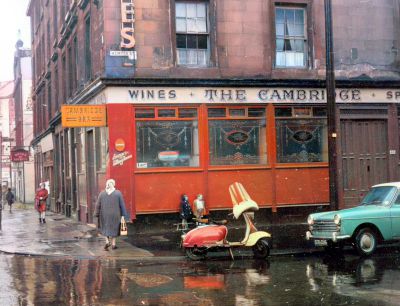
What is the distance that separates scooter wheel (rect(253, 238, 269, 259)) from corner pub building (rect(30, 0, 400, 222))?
5628 millimetres

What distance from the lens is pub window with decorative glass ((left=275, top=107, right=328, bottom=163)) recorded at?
18688 millimetres

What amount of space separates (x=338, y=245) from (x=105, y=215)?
5600 millimetres

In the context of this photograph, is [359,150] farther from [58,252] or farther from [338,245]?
[58,252]

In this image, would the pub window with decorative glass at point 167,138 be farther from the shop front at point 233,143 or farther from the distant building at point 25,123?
the distant building at point 25,123

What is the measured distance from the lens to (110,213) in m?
14.3

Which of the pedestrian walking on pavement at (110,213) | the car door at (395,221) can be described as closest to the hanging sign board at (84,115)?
the pedestrian walking on pavement at (110,213)

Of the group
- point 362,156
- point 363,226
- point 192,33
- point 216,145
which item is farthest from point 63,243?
point 362,156

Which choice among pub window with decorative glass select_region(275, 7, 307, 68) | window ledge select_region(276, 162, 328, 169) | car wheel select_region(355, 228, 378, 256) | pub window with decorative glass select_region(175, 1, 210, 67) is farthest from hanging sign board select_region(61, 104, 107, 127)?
car wheel select_region(355, 228, 378, 256)

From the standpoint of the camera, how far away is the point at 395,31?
1992 cm

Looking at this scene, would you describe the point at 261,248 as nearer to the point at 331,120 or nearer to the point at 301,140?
the point at 331,120

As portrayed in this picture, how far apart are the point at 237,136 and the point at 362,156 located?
4396mm

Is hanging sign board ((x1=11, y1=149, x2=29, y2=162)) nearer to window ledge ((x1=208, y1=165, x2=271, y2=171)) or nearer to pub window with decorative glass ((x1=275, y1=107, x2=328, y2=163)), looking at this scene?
window ledge ((x1=208, y1=165, x2=271, y2=171))

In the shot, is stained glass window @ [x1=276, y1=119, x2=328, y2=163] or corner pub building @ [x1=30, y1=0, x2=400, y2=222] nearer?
corner pub building @ [x1=30, y1=0, x2=400, y2=222]

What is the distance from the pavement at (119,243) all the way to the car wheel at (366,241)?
4.13 feet
